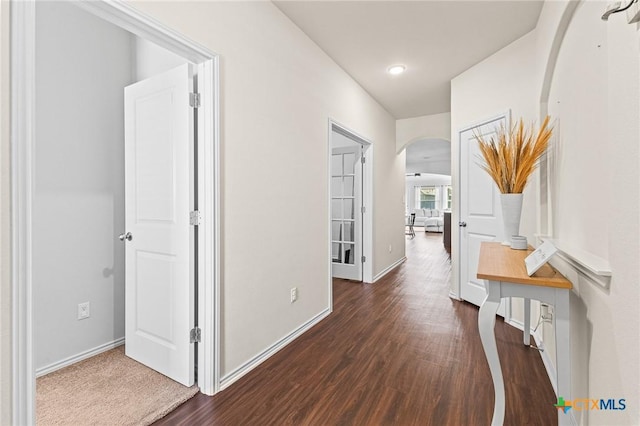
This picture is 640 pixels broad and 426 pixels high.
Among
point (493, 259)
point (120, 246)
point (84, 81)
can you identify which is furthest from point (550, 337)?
point (84, 81)

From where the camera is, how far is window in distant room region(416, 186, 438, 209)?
48.8 feet

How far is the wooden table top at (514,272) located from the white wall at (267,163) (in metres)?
1.43

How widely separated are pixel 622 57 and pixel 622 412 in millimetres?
1165

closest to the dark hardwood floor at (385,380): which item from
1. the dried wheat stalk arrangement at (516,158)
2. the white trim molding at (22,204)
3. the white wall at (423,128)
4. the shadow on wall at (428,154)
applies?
the white trim molding at (22,204)

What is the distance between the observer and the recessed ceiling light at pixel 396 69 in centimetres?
344

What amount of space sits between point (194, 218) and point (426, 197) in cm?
1460

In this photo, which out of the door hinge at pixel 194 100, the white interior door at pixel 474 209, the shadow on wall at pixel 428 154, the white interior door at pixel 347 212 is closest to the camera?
the door hinge at pixel 194 100

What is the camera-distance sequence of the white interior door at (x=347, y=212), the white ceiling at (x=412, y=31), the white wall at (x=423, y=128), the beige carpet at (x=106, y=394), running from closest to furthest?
the beige carpet at (x=106, y=394) < the white ceiling at (x=412, y=31) < the white interior door at (x=347, y=212) < the white wall at (x=423, y=128)

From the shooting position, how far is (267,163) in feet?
7.38

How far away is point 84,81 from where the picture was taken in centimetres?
224

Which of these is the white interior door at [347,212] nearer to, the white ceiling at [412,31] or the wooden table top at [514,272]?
the white ceiling at [412,31]

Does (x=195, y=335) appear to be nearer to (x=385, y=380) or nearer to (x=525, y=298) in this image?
(x=385, y=380)

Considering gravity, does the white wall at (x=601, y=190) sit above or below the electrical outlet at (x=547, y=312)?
above

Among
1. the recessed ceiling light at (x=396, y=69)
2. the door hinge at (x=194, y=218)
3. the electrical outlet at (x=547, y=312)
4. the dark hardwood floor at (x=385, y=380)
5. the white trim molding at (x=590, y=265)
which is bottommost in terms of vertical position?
the dark hardwood floor at (x=385, y=380)
